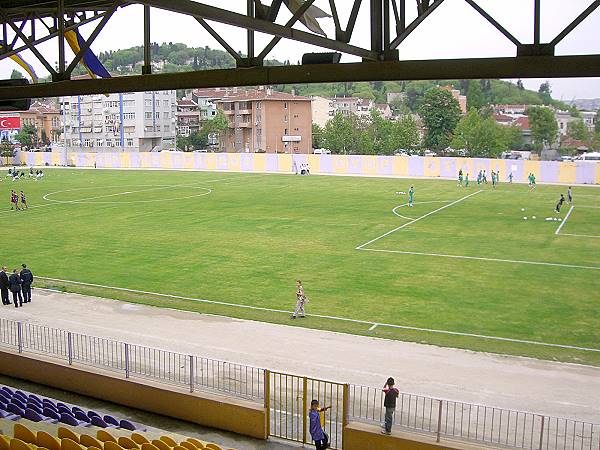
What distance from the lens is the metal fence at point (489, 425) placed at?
35.5 ft

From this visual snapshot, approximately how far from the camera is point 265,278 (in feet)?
76.7

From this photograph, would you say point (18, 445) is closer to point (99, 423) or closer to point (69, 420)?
point (69, 420)

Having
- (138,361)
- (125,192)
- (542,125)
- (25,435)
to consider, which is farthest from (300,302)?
(542,125)

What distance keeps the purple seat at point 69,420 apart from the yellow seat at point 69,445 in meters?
2.06

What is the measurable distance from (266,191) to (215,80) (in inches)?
1617

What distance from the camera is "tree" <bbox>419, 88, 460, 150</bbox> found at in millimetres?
98875

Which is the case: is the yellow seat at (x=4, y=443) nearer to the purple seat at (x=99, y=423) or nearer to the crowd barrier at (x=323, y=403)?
the purple seat at (x=99, y=423)

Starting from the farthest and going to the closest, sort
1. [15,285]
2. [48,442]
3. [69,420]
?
[15,285]
[69,420]
[48,442]

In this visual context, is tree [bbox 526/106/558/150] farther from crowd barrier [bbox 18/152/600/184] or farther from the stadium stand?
the stadium stand

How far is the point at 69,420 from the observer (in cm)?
1044

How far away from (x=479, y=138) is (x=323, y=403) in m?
78.9

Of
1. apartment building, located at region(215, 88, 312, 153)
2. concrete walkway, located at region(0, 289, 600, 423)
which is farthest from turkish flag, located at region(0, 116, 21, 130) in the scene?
concrete walkway, located at region(0, 289, 600, 423)

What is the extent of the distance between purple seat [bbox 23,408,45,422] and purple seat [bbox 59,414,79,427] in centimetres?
27

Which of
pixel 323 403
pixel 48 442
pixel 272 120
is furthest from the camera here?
pixel 272 120
